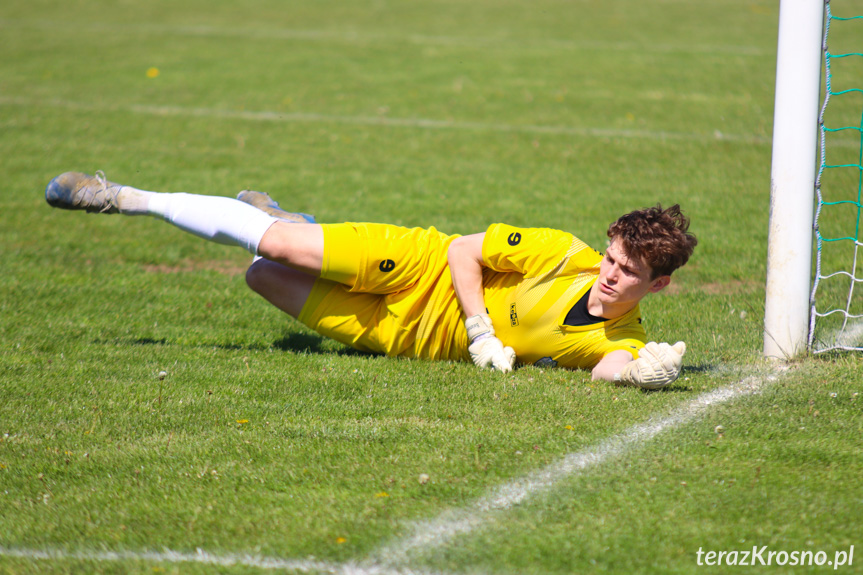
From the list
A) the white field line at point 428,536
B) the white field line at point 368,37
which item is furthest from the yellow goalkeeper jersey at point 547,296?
the white field line at point 368,37

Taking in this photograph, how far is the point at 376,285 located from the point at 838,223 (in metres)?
4.74

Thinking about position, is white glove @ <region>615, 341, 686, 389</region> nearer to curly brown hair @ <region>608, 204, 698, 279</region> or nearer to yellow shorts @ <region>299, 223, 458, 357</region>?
curly brown hair @ <region>608, 204, 698, 279</region>

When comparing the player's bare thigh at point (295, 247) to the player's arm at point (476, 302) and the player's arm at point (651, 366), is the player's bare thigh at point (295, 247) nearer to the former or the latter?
the player's arm at point (476, 302)

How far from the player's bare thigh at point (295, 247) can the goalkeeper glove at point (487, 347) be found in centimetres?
88

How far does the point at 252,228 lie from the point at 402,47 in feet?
45.0

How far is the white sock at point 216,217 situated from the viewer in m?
4.36

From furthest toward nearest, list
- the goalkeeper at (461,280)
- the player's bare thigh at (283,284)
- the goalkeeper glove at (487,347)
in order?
the player's bare thigh at (283,284) → the goalkeeper glove at (487,347) → the goalkeeper at (461,280)

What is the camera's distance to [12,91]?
41.5ft

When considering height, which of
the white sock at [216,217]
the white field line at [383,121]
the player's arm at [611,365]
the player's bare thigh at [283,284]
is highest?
the white sock at [216,217]

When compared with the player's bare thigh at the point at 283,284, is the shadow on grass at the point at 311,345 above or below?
below

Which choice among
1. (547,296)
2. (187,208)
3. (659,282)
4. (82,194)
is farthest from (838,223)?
(82,194)

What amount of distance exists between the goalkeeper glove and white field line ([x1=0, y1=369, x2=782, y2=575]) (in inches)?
32.6

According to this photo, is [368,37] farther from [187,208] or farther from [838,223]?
[187,208]

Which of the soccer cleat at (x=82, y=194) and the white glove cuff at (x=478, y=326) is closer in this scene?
the white glove cuff at (x=478, y=326)
